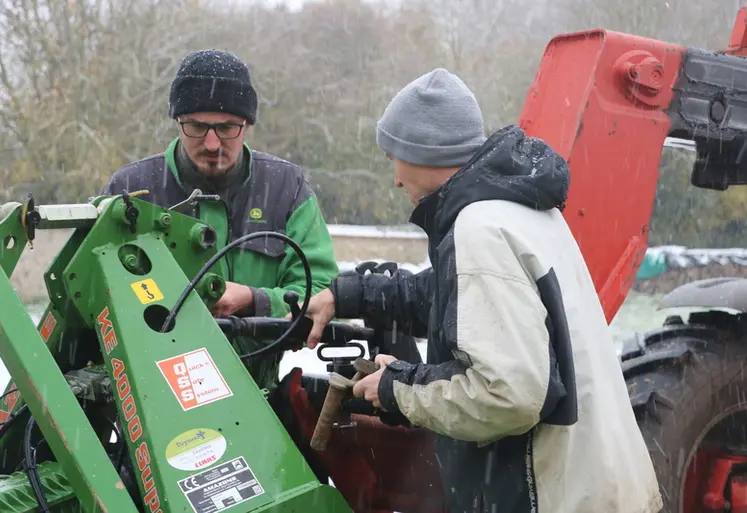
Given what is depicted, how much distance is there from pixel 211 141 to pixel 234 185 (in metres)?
0.22

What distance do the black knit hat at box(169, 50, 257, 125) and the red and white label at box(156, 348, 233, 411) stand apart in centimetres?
123

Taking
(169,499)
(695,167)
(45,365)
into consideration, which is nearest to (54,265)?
(45,365)

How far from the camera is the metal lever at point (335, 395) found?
100.0 inches

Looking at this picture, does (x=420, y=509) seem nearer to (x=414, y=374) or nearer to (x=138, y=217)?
(x=414, y=374)

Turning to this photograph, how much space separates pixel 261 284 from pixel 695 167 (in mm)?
1914

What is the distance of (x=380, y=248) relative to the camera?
54.5 ft

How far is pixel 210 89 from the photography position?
3391 mm

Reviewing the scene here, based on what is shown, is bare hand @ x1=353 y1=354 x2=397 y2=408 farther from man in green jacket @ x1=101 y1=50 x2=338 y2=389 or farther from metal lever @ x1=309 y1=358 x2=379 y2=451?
man in green jacket @ x1=101 y1=50 x2=338 y2=389

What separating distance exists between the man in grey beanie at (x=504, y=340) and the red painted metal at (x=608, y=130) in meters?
0.86

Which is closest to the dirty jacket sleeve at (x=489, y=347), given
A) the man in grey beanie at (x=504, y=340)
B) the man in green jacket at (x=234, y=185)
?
the man in grey beanie at (x=504, y=340)

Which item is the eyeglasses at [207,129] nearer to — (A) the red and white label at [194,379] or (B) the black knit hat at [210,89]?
(B) the black knit hat at [210,89]

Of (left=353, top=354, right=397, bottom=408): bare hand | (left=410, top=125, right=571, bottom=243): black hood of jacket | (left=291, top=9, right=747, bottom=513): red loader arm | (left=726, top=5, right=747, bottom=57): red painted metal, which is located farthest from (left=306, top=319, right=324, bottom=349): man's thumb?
Result: (left=726, top=5, right=747, bottom=57): red painted metal

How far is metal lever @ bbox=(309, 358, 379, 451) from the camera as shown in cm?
254

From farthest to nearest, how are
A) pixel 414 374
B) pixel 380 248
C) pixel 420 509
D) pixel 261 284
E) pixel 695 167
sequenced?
pixel 380 248
pixel 695 167
pixel 261 284
pixel 420 509
pixel 414 374
